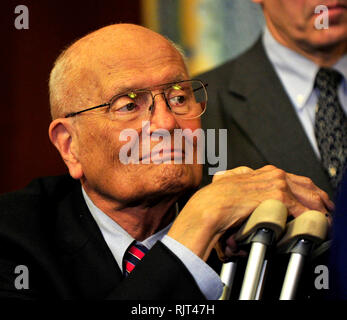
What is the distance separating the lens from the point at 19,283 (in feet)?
4.47

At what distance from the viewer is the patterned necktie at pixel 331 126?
1.77 meters

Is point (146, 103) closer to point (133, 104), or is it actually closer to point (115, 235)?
point (133, 104)

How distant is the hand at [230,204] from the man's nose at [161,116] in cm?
18

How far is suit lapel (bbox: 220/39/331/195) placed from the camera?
1.81 meters

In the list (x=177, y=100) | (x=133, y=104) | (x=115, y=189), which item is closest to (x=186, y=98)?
(x=177, y=100)

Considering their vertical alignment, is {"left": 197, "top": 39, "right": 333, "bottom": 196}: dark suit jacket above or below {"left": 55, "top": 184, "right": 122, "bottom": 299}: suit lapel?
above

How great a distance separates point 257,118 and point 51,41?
32.7 inches

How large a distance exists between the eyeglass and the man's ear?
0.03 metres

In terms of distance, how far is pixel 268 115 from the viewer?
190 centimetres

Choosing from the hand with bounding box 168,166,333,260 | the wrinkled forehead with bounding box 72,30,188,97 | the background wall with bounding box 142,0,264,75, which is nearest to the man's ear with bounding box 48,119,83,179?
the wrinkled forehead with bounding box 72,30,188,97

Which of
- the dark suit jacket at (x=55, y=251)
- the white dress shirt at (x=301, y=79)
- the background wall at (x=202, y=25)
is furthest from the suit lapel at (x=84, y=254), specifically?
the background wall at (x=202, y=25)

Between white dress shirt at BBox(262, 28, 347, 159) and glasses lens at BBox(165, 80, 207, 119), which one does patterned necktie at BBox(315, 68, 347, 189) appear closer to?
white dress shirt at BBox(262, 28, 347, 159)

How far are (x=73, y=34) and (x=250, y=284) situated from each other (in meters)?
1.51

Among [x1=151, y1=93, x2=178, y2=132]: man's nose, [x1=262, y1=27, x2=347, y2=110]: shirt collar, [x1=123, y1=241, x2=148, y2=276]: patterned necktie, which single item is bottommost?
[x1=123, y1=241, x2=148, y2=276]: patterned necktie
